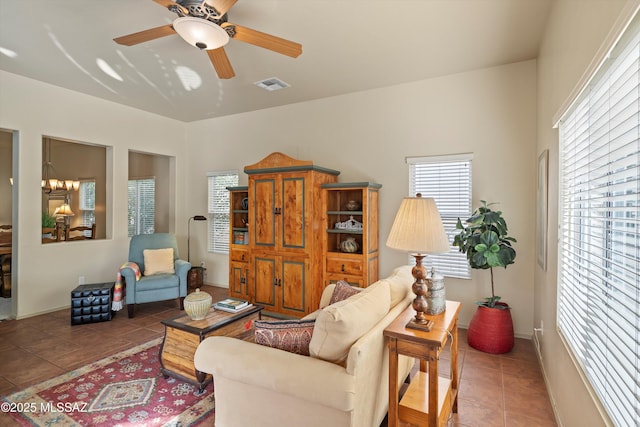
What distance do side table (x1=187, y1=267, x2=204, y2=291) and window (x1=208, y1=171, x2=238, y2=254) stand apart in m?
0.48

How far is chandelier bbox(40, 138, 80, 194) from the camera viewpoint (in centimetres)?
626

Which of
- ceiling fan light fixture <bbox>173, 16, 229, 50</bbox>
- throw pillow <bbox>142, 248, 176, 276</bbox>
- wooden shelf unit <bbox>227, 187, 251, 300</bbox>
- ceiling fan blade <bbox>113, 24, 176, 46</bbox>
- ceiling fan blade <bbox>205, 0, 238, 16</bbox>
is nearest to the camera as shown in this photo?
ceiling fan blade <bbox>205, 0, 238, 16</bbox>

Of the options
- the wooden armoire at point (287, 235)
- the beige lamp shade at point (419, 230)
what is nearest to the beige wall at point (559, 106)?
the beige lamp shade at point (419, 230)

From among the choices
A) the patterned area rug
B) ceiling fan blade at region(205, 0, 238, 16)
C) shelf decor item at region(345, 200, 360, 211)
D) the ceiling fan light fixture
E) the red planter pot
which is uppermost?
ceiling fan blade at region(205, 0, 238, 16)

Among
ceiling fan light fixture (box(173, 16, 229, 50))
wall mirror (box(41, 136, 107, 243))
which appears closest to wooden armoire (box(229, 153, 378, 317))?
ceiling fan light fixture (box(173, 16, 229, 50))

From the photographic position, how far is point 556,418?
220cm

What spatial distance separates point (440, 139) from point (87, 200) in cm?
732

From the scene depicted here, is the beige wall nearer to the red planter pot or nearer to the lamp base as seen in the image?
the red planter pot

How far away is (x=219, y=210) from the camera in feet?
19.5

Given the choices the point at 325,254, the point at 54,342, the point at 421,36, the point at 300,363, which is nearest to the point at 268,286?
the point at 325,254

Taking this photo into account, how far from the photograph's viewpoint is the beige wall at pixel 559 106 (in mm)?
1475

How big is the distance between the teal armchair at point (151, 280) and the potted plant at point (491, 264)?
3.78 meters

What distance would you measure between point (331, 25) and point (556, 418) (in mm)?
3535

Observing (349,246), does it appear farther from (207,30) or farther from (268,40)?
(207,30)
